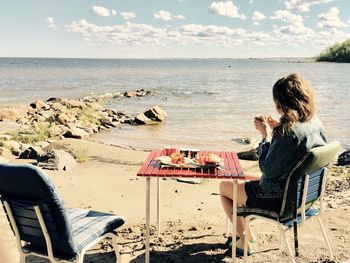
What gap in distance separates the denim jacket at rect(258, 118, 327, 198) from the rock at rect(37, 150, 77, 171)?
220 inches

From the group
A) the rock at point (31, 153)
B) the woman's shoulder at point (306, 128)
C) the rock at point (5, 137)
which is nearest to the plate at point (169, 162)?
the woman's shoulder at point (306, 128)

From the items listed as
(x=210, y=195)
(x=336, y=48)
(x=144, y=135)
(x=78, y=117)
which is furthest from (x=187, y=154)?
(x=336, y=48)

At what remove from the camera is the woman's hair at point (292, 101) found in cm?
396

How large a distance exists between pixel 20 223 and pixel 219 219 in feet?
10.1

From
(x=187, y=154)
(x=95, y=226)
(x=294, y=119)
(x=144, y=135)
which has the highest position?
(x=294, y=119)

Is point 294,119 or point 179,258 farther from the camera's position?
point 179,258

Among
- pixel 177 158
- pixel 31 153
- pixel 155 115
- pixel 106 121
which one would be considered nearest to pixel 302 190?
pixel 177 158

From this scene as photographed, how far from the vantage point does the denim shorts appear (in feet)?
13.6

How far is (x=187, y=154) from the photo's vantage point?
4.90 meters

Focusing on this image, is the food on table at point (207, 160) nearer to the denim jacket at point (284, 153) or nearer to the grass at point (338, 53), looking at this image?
the denim jacket at point (284, 153)

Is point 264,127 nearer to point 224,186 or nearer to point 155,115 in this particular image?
point 224,186

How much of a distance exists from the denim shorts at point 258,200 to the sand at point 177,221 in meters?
0.81

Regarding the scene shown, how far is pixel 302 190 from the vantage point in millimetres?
3990

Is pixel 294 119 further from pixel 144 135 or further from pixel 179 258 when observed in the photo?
pixel 144 135
